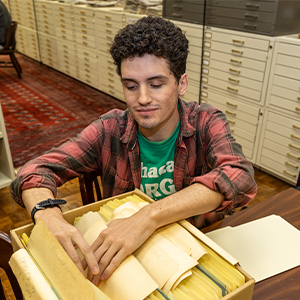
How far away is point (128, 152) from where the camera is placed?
1274mm

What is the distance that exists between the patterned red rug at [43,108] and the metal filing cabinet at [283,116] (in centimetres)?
223

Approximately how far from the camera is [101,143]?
1.30 meters

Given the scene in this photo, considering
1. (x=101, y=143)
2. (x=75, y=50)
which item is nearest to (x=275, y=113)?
(x=101, y=143)

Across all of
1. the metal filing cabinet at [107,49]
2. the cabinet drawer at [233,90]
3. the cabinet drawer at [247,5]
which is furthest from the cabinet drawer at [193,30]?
the metal filing cabinet at [107,49]

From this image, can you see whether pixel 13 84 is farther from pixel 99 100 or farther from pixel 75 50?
pixel 99 100

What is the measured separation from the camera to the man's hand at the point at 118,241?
2.16 feet

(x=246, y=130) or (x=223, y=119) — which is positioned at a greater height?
(x=223, y=119)

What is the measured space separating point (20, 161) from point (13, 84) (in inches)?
115

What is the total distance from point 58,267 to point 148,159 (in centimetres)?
75

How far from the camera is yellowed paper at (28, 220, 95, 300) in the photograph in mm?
539

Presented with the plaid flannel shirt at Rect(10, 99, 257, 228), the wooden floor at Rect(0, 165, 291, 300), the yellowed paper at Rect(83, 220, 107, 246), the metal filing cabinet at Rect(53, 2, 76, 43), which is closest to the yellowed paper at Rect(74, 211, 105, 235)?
the yellowed paper at Rect(83, 220, 107, 246)

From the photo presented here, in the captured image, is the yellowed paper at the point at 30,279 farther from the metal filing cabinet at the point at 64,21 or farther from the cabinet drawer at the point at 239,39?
the metal filing cabinet at the point at 64,21

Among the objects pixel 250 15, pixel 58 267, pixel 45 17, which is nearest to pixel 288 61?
pixel 250 15

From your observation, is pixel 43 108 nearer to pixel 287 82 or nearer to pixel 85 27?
pixel 85 27
